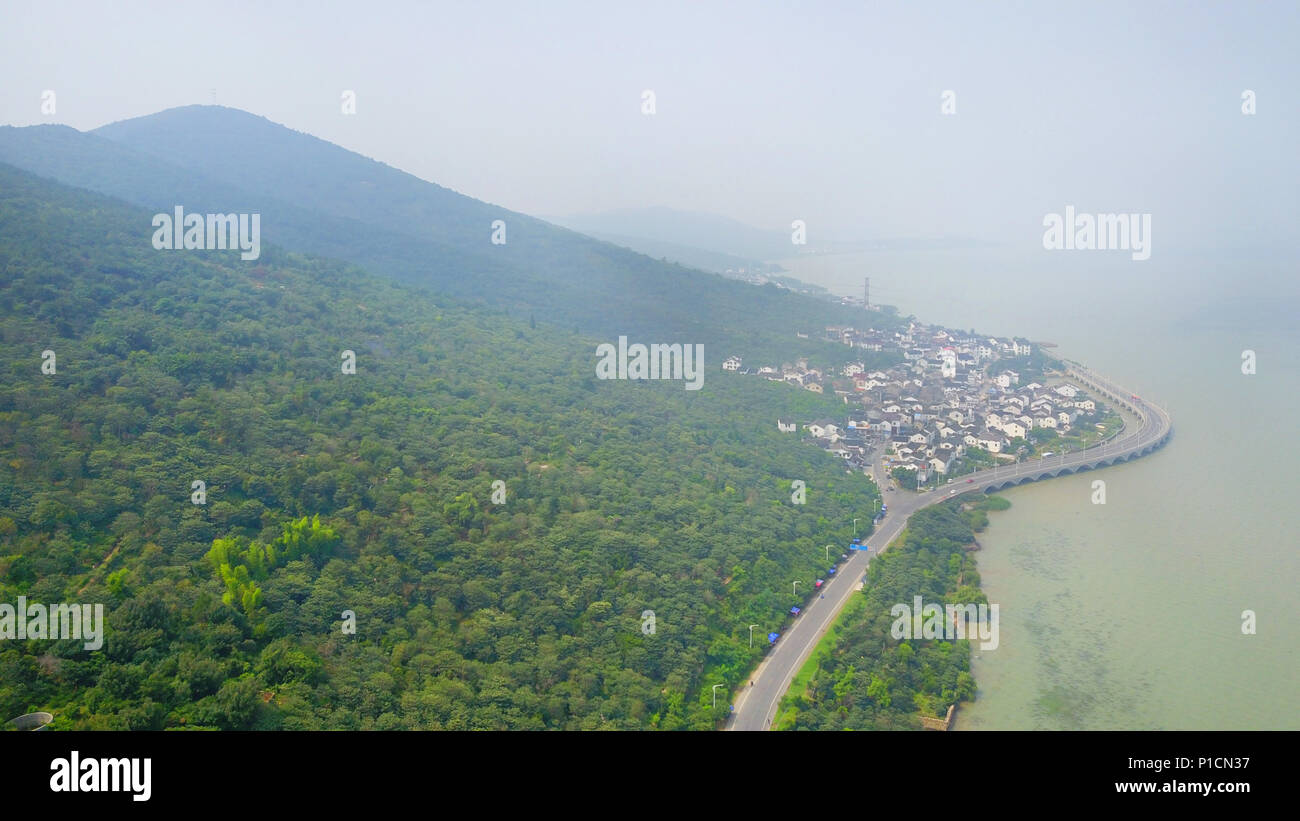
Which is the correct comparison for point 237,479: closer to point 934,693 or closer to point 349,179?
point 934,693

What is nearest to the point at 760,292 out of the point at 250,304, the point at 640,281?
the point at 640,281

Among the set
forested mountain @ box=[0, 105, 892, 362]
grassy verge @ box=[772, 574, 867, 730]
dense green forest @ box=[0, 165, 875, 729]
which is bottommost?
grassy verge @ box=[772, 574, 867, 730]

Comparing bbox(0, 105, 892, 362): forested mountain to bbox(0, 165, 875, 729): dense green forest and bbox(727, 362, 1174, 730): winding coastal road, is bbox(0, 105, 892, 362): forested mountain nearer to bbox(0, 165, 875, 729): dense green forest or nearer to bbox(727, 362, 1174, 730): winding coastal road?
bbox(727, 362, 1174, 730): winding coastal road

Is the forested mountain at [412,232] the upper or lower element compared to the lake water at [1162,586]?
upper

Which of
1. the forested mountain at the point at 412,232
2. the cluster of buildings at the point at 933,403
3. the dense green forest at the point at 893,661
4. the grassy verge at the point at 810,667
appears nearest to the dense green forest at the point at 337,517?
the grassy verge at the point at 810,667

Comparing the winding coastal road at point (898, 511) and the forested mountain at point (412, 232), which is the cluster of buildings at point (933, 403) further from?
the forested mountain at point (412, 232)

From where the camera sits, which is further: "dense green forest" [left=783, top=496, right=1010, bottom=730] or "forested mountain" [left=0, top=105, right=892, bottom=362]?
"forested mountain" [left=0, top=105, right=892, bottom=362]

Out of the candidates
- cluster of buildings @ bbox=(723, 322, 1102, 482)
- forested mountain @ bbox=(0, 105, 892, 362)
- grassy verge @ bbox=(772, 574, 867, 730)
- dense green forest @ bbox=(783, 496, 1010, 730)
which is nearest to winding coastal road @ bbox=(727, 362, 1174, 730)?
grassy verge @ bbox=(772, 574, 867, 730)
